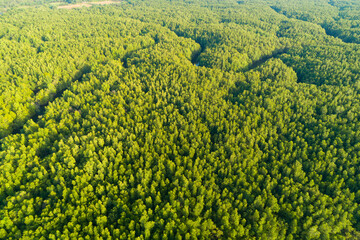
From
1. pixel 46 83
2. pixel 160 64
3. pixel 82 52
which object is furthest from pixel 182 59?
pixel 46 83

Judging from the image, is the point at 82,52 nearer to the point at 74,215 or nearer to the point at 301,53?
the point at 74,215

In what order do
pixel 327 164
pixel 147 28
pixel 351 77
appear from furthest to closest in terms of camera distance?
pixel 147 28 < pixel 351 77 < pixel 327 164

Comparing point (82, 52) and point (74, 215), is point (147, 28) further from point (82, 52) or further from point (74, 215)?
point (74, 215)

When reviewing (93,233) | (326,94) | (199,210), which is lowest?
(93,233)

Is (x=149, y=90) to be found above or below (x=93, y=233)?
above

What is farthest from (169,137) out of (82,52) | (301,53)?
(301,53)

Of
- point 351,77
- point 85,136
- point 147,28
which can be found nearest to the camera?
point 85,136

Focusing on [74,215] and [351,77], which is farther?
[351,77]
